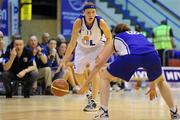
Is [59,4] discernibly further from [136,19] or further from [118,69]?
[118,69]

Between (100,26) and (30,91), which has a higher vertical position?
(100,26)

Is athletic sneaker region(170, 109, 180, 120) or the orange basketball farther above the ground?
the orange basketball

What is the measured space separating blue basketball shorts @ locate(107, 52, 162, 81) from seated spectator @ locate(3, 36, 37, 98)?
6022 mm

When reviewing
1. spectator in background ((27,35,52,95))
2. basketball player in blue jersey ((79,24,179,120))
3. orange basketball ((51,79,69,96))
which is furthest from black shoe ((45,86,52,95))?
basketball player in blue jersey ((79,24,179,120))

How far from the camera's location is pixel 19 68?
1316 centimetres

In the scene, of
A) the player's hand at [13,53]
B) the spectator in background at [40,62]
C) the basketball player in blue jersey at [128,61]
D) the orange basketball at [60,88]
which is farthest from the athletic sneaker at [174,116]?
the spectator in background at [40,62]

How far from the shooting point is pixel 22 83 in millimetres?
13461

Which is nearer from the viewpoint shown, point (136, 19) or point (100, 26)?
point (100, 26)

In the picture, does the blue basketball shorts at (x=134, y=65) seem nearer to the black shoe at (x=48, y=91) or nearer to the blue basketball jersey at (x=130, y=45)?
the blue basketball jersey at (x=130, y=45)

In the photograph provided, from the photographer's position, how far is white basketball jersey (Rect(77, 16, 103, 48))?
9.20 metres

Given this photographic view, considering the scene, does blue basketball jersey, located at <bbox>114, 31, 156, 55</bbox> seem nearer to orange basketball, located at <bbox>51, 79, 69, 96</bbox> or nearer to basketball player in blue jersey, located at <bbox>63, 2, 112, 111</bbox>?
orange basketball, located at <bbox>51, 79, 69, 96</bbox>

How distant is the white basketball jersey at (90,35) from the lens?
9.20 metres

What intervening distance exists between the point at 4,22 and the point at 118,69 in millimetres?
10561

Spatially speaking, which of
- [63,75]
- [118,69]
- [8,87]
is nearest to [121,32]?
[118,69]
